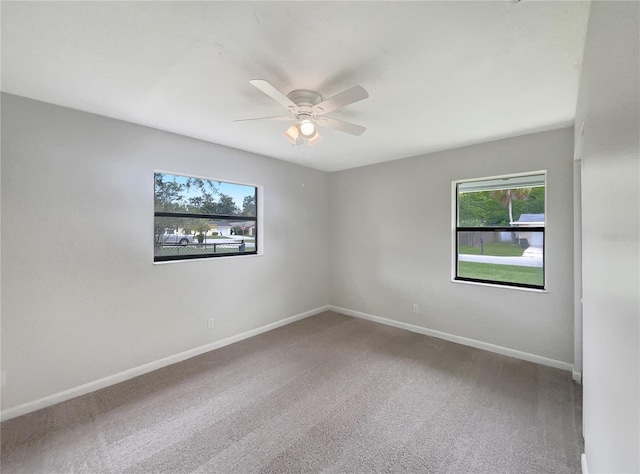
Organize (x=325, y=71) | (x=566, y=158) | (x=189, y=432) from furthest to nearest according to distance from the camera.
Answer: (x=566, y=158)
(x=189, y=432)
(x=325, y=71)

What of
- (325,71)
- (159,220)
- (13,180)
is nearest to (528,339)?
(325,71)

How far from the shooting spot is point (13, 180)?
80.1 inches

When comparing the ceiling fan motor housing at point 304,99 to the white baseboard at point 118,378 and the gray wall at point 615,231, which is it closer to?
the gray wall at point 615,231

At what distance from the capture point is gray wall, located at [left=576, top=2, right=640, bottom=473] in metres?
0.69

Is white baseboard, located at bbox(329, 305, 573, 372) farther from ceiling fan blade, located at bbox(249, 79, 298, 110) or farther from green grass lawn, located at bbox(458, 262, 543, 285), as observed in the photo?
ceiling fan blade, located at bbox(249, 79, 298, 110)

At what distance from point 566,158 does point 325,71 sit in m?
2.65

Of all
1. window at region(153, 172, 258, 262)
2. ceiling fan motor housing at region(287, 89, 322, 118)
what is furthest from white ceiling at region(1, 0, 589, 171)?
window at region(153, 172, 258, 262)

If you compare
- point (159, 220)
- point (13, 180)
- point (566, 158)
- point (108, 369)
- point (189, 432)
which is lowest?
point (189, 432)

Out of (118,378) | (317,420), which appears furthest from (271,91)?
(118,378)

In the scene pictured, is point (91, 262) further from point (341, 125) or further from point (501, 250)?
point (501, 250)

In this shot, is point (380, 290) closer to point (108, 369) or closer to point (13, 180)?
point (108, 369)

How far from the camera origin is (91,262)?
7.86 feet

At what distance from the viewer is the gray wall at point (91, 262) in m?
2.07

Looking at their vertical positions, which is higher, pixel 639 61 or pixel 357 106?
pixel 357 106
